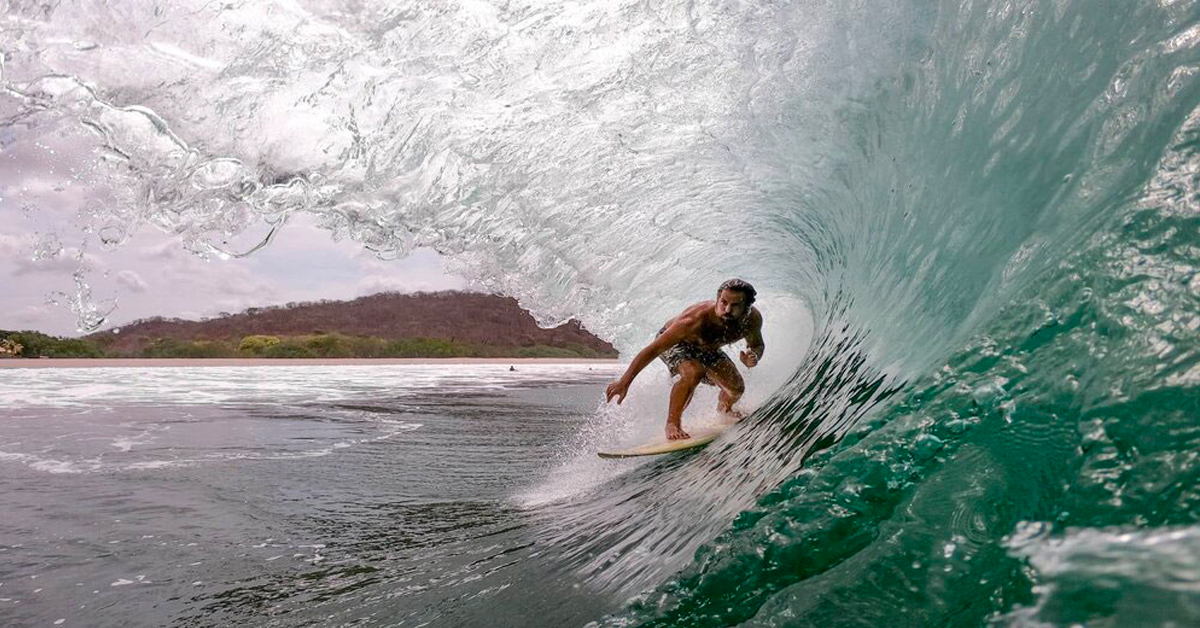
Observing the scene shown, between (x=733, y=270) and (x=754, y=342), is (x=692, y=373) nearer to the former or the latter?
(x=754, y=342)

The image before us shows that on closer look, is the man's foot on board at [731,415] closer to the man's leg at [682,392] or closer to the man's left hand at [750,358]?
the man's left hand at [750,358]

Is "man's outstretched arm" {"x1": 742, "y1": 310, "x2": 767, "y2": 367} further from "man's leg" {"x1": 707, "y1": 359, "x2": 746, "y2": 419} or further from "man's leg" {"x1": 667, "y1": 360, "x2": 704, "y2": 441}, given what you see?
"man's leg" {"x1": 667, "y1": 360, "x2": 704, "y2": 441}

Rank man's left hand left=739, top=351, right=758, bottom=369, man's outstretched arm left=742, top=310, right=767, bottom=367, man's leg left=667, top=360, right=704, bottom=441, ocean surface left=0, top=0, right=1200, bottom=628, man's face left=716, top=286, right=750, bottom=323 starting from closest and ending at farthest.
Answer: ocean surface left=0, top=0, right=1200, bottom=628 → man's face left=716, top=286, right=750, bottom=323 → man's leg left=667, top=360, right=704, bottom=441 → man's outstretched arm left=742, top=310, right=767, bottom=367 → man's left hand left=739, top=351, right=758, bottom=369

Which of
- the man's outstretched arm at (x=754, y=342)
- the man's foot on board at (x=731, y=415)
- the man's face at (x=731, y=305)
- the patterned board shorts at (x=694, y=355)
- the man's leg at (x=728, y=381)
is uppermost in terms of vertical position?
the man's face at (x=731, y=305)

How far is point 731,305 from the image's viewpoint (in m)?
4.95

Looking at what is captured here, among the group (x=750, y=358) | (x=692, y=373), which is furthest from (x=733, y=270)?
(x=692, y=373)

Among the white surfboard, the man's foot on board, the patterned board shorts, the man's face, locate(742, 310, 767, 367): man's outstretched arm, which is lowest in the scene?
the white surfboard

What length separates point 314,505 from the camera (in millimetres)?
5656

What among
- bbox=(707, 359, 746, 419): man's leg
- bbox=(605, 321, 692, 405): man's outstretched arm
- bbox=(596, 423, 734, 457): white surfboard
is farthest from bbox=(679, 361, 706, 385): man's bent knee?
bbox=(596, 423, 734, 457): white surfboard

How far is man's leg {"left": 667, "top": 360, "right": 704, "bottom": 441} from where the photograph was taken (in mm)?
5512

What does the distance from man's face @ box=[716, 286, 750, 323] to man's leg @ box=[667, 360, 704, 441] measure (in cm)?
55

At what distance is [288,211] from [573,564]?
5.09 meters

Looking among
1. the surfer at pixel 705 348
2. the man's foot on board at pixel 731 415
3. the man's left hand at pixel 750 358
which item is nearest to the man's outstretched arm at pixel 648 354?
the surfer at pixel 705 348

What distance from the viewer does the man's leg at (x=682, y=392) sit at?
5512 millimetres
